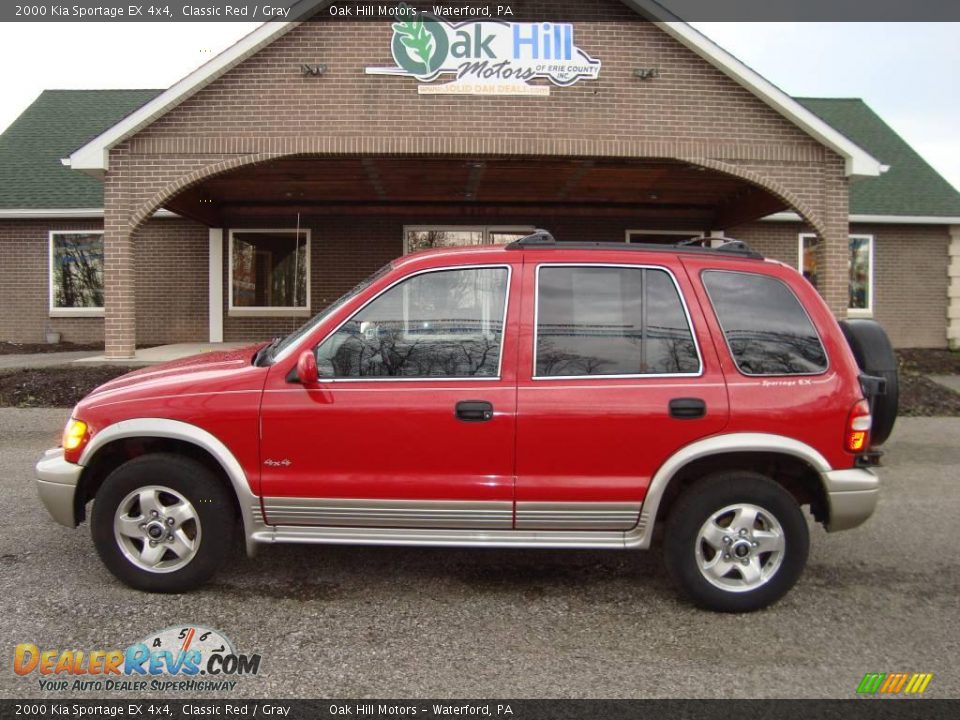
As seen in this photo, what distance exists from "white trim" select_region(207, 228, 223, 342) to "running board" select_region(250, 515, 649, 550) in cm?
1275

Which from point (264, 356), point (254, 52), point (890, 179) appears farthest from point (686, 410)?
point (890, 179)

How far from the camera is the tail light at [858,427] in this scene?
3.68 m

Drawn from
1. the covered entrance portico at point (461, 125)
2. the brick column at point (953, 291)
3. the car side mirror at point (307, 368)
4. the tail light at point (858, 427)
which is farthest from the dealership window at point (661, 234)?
the car side mirror at point (307, 368)

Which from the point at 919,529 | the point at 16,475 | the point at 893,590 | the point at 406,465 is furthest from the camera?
the point at 16,475

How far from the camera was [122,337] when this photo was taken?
11.3 metres

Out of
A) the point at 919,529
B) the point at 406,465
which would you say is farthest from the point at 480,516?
the point at 919,529

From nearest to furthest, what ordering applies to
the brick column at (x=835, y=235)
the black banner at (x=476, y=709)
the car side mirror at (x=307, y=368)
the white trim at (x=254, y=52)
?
the black banner at (x=476, y=709) < the car side mirror at (x=307, y=368) < the white trim at (x=254, y=52) < the brick column at (x=835, y=235)

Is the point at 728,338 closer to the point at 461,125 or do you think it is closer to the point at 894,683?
the point at 894,683

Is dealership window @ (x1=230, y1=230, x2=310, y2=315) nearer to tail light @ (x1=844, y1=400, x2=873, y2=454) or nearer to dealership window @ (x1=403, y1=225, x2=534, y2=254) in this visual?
dealership window @ (x1=403, y1=225, x2=534, y2=254)

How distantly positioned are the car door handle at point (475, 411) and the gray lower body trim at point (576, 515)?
1.54ft

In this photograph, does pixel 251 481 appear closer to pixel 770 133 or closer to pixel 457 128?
pixel 457 128

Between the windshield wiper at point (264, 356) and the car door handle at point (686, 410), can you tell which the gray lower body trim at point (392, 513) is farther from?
the car door handle at point (686, 410)

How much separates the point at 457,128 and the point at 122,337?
6076 mm

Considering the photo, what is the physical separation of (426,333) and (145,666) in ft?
6.47
